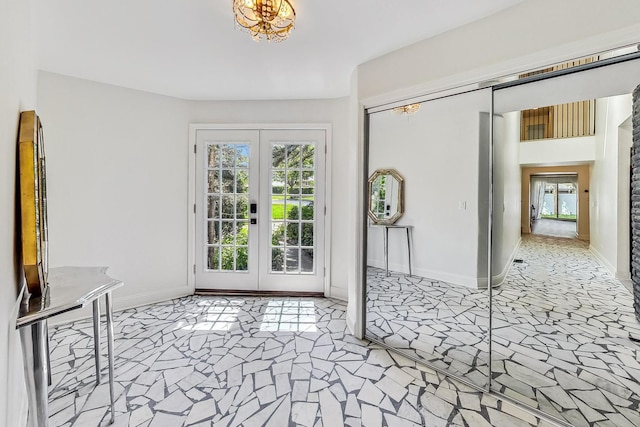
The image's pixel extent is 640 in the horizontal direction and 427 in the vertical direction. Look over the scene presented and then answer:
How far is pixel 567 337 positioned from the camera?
2027 mm

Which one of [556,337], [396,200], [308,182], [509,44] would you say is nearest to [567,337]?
[556,337]

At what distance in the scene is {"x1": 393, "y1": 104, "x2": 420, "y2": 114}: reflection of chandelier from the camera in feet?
7.86

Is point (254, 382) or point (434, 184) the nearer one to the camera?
point (254, 382)

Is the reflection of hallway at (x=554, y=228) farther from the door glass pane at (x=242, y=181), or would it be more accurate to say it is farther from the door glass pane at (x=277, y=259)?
the door glass pane at (x=242, y=181)

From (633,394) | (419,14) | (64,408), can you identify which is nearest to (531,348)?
(633,394)

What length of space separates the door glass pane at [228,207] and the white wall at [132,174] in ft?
0.96

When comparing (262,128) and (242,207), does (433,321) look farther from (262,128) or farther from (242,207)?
(262,128)

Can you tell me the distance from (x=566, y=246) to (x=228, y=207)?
128 inches

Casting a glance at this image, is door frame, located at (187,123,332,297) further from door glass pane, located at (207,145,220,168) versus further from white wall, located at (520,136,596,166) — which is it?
white wall, located at (520,136,596,166)

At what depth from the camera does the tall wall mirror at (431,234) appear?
7.39ft

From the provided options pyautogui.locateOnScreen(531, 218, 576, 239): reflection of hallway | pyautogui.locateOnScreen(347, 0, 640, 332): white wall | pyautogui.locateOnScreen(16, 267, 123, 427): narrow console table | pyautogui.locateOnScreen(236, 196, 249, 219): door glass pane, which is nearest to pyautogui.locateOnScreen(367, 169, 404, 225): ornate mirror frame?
pyautogui.locateOnScreen(347, 0, 640, 332): white wall

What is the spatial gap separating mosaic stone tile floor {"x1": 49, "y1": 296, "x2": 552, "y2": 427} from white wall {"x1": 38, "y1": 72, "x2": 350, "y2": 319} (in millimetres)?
666

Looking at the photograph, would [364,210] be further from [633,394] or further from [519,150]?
[633,394]

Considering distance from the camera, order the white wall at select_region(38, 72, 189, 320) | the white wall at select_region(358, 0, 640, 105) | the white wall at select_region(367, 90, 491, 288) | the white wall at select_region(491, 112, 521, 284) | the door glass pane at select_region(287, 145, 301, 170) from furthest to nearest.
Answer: the door glass pane at select_region(287, 145, 301, 170) → the white wall at select_region(38, 72, 189, 320) → the white wall at select_region(367, 90, 491, 288) → the white wall at select_region(491, 112, 521, 284) → the white wall at select_region(358, 0, 640, 105)
